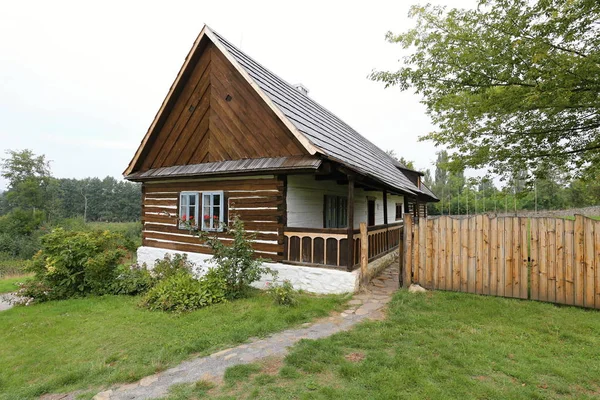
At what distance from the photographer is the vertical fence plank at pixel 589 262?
532 cm

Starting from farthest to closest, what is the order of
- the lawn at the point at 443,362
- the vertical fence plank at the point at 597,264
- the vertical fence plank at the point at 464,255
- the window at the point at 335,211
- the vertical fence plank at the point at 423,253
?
the window at the point at 335,211 → the vertical fence plank at the point at 423,253 → the vertical fence plank at the point at 464,255 → the vertical fence plank at the point at 597,264 → the lawn at the point at 443,362

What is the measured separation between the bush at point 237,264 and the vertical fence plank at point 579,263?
235 inches

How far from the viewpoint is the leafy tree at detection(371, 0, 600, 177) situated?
5930 millimetres

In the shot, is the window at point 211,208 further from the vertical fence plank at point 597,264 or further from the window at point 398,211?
the window at point 398,211

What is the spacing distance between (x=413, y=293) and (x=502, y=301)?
1.61 meters

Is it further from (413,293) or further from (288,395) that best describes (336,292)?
(288,395)

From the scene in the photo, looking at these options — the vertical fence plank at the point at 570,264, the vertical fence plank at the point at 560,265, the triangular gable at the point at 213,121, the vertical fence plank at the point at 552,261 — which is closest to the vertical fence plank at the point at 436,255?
the vertical fence plank at the point at 552,261

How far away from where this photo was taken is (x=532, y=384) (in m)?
3.16

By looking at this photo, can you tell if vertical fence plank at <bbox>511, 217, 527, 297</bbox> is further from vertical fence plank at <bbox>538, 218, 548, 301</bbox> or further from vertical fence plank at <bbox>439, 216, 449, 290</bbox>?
vertical fence plank at <bbox>439, 216, 449, 290</bbox>

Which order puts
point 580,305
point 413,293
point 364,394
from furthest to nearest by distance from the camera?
point 413,293
point 580,305
point 364,394

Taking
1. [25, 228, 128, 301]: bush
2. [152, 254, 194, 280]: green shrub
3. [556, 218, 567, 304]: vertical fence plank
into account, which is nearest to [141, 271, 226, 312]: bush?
[152, 254, 194, 280]: green shrub

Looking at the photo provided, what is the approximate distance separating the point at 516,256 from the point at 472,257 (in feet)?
2.50

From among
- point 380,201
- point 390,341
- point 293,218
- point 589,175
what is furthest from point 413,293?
point 380,201

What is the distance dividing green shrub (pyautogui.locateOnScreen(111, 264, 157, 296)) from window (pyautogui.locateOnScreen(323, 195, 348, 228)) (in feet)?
18.5
